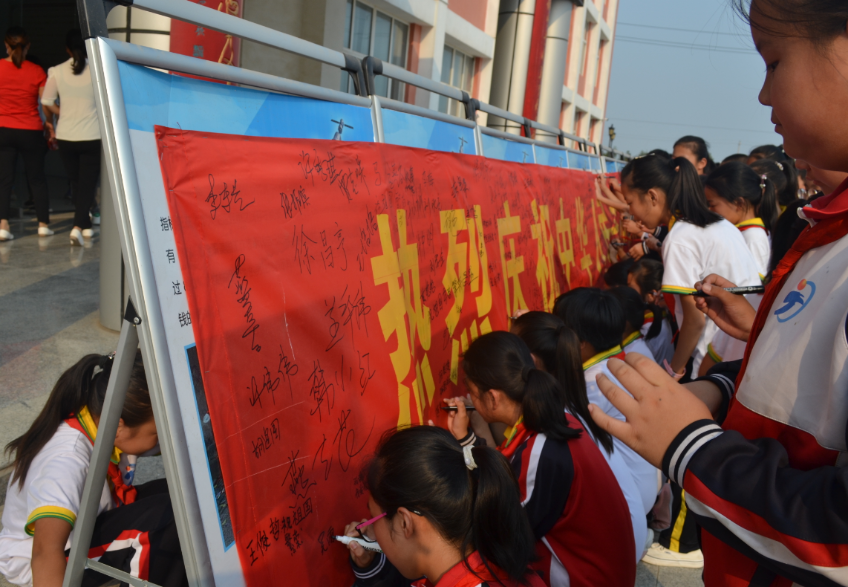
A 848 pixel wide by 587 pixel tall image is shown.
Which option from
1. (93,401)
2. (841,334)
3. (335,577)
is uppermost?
(841,334)

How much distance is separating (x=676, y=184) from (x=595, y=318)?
1132 millimetres

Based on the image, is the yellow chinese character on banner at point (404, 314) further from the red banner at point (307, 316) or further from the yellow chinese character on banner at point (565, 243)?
the yellow chinese character on banner at point (565, 243)

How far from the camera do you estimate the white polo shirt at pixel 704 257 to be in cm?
321

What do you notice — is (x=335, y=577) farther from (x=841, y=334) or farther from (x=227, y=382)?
(x=841, y=334)

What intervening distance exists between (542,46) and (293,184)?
9.44 m

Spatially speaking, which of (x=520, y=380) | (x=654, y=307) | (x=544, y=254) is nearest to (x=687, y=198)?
(x=654, y=307)

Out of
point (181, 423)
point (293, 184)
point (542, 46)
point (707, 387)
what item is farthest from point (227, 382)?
point (542, 46)

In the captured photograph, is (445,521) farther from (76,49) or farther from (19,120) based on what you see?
(19,120)

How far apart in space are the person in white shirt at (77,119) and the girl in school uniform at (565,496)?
496 cm

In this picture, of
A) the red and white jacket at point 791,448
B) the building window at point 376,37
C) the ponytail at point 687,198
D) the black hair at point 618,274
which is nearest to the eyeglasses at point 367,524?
the red and white jacket at point 791,448

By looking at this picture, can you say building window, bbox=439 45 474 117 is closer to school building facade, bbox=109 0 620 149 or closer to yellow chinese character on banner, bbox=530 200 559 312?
school building facade, bbox=109 0 620 149

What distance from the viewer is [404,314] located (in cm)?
202

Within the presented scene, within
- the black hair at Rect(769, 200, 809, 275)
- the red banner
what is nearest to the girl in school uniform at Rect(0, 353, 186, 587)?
the red banner

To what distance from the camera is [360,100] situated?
2.01m
